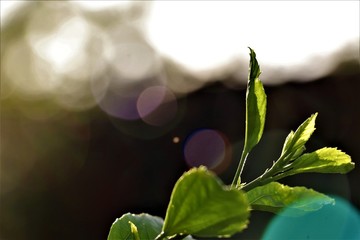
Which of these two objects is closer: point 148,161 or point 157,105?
point 148,161

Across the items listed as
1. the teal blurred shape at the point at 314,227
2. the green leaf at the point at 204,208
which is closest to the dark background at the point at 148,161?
the teal blurred shape at the point at 314,227

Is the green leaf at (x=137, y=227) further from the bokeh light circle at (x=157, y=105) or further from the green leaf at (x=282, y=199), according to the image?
the bokeh light circle at (x=157, y=105)

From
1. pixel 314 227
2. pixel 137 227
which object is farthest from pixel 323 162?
pixel 314 227

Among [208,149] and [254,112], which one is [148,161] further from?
[254,112]

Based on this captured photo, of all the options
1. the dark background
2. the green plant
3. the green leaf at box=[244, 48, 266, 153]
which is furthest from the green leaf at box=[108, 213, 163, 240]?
the dark background

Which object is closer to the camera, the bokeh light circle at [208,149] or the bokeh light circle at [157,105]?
the bokeh light circle at [208,149]

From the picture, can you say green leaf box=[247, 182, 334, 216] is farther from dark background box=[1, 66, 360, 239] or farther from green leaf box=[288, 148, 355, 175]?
dark background box=[1, 66, 360, 239]

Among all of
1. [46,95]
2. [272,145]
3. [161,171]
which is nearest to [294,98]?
[272,145]
